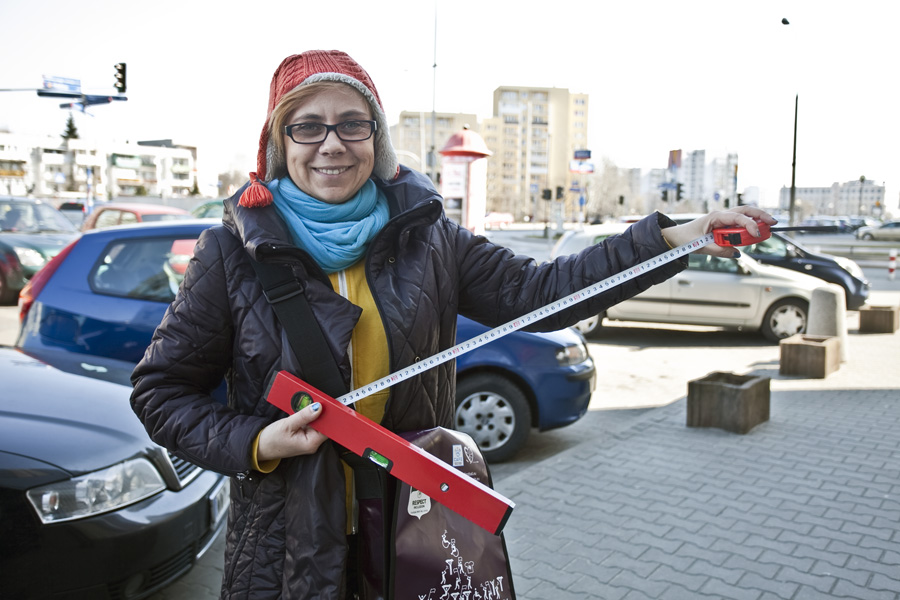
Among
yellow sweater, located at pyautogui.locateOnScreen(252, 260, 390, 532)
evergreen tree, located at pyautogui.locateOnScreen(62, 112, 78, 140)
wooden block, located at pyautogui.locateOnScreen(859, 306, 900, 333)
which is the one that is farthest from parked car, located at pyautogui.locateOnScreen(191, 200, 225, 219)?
evergreen tree, located at pyautogui.locateOnScreen(62, 112, 78, 140)

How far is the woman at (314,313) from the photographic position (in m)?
1.62

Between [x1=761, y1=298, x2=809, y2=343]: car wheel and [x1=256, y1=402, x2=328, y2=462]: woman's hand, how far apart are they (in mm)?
10253

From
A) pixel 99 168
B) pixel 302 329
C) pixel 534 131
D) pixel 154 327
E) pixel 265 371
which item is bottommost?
pixel 154 327

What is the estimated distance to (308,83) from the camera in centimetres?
174

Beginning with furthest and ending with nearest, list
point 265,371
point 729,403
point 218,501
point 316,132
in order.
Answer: point 729,403 < point 218,501 < point 316,132 < point 265,371

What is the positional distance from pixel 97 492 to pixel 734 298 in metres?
9.43

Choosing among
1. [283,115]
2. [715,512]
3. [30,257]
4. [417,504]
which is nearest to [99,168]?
[30,257]

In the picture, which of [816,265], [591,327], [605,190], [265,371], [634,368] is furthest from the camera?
[605,190]

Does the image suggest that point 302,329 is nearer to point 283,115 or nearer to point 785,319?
point 283,115

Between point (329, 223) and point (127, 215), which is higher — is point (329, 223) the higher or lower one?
the lower one

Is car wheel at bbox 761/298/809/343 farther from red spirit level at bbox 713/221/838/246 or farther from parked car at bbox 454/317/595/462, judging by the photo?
red spirit level at bbox 713/221/838/246

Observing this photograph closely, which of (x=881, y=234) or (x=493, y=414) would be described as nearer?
(x=493, y=414)

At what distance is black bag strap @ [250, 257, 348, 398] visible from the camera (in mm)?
1617

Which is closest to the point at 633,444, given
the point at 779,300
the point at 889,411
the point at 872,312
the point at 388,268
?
the point at 889,411
